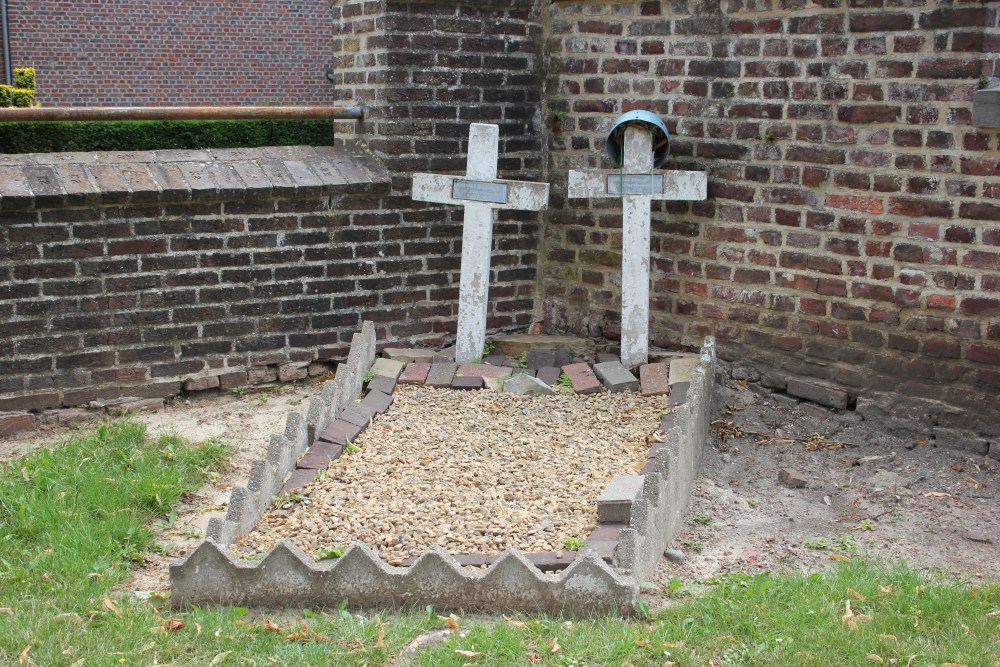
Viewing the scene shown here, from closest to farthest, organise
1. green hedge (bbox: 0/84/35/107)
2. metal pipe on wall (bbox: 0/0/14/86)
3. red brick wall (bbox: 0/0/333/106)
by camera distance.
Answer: green hedge (bbox: 0/84/35/107), metal pipe on wall (bbox: 0/0/14/86), red brick wall (bbox: 0/0/333/106)

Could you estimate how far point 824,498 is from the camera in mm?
4660

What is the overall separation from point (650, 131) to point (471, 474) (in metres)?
2.23

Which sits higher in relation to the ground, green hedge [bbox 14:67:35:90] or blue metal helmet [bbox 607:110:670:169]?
green hedge [bbox 14:67:35:90]

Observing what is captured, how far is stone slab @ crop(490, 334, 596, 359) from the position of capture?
20.2ft

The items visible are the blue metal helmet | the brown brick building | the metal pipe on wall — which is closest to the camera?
the brown brick building

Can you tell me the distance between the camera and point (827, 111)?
516 cm

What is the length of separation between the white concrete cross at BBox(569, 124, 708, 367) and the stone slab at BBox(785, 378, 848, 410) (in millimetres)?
807

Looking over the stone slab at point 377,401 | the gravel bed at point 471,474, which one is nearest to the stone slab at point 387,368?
the gravel bed at point 471,474

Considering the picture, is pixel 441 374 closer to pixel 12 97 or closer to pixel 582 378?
pixel 582 378

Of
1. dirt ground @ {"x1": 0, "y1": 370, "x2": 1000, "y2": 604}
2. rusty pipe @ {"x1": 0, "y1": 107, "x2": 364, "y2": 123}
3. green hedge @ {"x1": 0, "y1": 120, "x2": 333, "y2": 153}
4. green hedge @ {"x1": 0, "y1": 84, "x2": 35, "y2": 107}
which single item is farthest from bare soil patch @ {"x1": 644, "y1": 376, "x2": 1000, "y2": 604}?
green hedge @ {"x1": 0, "y1": 84, "x2": 35, "y2": 107}

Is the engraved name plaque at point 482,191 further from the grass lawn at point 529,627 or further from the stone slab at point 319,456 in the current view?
the grass lawn at point 529,627

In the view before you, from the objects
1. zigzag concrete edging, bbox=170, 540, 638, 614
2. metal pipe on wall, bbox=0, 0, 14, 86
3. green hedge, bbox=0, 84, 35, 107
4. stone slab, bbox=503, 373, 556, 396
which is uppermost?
metal pipe on wall, bbox=0, 0, 14, 86

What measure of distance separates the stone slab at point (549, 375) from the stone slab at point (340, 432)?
1.20 meters

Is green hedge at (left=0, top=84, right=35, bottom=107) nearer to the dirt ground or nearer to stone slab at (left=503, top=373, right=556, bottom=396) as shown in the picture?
the dirt ground
